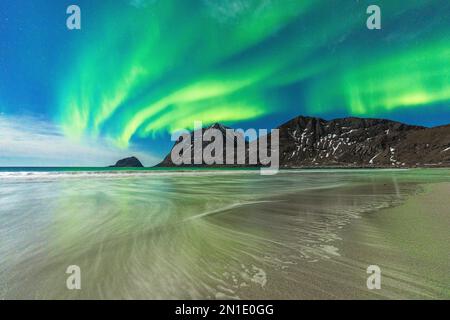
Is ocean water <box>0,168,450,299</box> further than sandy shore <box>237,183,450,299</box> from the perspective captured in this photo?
Yes

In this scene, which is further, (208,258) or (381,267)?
(208,258)

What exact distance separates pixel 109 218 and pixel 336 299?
308 inches

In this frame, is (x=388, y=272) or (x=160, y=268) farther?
(x=160, y=268)

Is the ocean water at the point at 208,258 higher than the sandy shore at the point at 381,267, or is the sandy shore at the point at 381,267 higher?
the sandy shore at the point at 381,267

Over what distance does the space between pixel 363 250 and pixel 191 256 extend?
378 cm

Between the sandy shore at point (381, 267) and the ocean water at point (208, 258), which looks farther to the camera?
the ocean water at point (208, 258)

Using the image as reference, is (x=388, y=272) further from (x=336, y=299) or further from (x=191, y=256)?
(x=191, y=256)

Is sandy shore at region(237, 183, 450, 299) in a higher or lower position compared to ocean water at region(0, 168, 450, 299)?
higher
